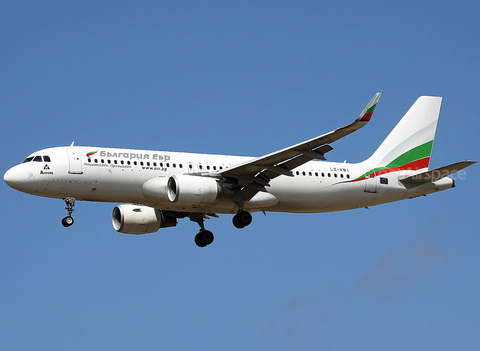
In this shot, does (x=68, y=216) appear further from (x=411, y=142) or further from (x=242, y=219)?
(x=411, y=142)

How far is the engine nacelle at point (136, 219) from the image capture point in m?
41.7

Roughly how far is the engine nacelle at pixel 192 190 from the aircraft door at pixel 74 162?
13.8 feet

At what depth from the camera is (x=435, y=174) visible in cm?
4150

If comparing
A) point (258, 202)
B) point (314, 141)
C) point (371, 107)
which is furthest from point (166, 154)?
point (371, 107)

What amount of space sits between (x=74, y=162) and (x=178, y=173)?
5.00 meters

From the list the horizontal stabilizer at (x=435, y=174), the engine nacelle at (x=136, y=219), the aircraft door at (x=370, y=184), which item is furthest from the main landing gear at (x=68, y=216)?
the horizontal stabilizer at (x=435, y=174)

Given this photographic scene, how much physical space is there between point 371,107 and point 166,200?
11.0 metres

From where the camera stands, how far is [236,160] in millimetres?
40156

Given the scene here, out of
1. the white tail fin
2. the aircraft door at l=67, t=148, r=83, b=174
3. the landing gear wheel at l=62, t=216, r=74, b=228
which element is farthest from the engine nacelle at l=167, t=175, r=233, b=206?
the white tail fin

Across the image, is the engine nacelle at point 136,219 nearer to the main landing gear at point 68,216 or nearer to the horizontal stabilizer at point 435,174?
the main landing gear at point 68,216

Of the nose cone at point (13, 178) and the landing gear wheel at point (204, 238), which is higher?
the nose cone at point (13, 178)

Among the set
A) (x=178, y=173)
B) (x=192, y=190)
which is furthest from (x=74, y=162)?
(x=192, y=190)

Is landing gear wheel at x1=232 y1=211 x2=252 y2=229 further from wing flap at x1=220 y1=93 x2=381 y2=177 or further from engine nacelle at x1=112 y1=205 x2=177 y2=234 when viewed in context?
engine nacelle at x1=112 y1=205 x2=177 y2=234

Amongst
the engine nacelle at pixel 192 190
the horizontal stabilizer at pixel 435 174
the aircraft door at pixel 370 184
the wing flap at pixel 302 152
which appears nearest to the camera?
the wing flap at pixel 302 152
